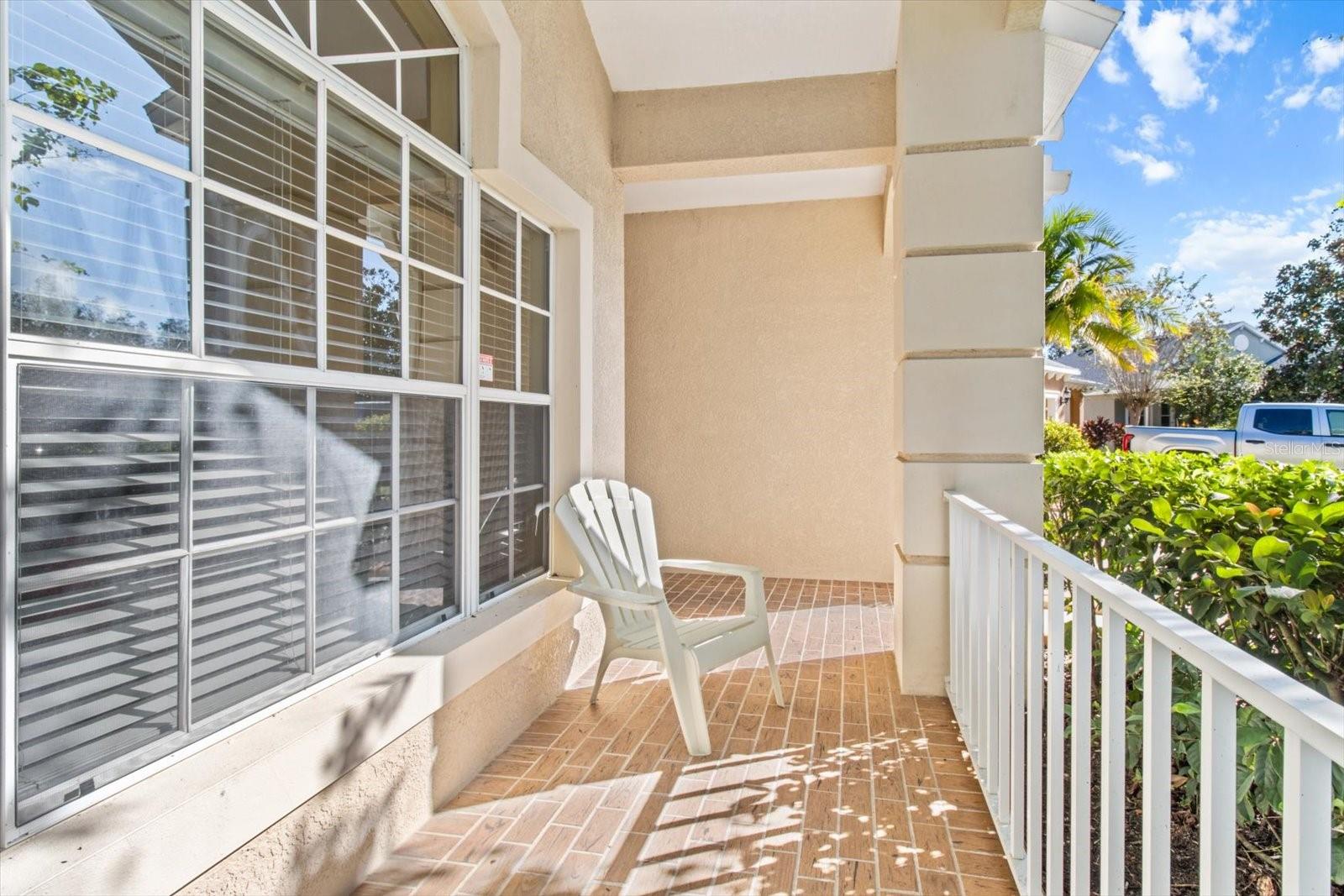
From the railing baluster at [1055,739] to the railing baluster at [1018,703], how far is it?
0.88 feet

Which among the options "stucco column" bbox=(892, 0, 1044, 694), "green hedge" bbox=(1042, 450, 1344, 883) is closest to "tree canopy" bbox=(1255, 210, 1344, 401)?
"stucco column" bbox=(892, 0, 1044, 694)

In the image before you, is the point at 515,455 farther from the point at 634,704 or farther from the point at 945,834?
the point at 945,834

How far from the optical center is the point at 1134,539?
7.63 feet

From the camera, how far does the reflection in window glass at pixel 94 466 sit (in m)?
1.26

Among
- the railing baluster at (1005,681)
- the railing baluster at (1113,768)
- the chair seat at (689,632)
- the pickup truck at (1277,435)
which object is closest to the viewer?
the railing baluster at (1113,768)

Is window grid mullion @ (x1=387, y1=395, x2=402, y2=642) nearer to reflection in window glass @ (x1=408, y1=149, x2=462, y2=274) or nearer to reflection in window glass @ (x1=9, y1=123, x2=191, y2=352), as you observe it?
reflection in window glass @ (x1=408, y1=149, x2=462, y2=274)

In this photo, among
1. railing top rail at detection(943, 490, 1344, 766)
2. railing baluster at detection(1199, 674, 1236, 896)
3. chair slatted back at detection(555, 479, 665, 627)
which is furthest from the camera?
chair slatted back at detection(555, 479, 665, 627)

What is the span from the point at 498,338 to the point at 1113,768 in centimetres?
252

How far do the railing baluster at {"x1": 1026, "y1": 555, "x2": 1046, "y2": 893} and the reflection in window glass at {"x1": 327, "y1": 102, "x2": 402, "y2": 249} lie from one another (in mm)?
2081

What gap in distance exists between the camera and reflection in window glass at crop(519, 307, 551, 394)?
322 cm

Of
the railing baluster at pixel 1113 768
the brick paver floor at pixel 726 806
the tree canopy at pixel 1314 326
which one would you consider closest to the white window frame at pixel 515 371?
the brick paver floor at pixel 726 806

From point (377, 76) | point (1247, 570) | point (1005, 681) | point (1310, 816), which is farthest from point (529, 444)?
point (1310, 816)

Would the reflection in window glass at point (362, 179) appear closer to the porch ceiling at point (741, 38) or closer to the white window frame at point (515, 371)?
the white window frame at point (515, 371)

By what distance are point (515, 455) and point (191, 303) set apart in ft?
5.47
